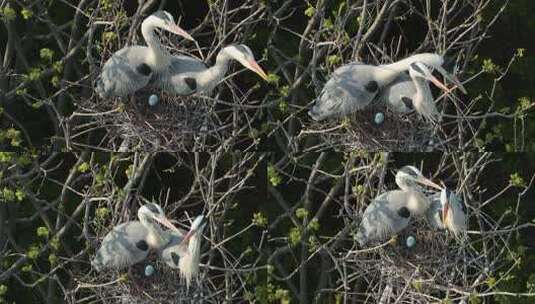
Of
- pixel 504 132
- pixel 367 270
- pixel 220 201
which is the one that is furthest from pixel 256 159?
pixel 504 132

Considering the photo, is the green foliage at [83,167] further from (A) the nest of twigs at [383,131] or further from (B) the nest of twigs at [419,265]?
(B) the nest of twigs at [419,265]

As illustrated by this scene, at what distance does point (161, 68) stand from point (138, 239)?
20.1 inches

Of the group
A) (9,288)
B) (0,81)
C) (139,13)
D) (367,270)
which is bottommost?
(9,288)

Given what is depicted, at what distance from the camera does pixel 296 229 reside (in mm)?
4988

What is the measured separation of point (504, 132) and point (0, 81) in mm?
1897

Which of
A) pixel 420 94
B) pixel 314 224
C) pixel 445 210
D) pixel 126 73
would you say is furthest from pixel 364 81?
pixel 314 224

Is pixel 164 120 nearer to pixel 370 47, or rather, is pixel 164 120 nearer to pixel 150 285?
pixel 150 285

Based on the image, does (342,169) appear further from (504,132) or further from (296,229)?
(504,132)

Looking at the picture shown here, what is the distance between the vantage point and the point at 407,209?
4.27 meters

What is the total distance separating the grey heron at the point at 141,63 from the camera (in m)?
4.11

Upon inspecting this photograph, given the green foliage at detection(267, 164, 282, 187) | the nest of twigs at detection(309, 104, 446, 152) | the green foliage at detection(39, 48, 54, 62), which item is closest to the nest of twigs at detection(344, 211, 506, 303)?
the nest of twigs at detection(309, 104, 446, 152)

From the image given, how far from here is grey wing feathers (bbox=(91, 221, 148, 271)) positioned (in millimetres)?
4191

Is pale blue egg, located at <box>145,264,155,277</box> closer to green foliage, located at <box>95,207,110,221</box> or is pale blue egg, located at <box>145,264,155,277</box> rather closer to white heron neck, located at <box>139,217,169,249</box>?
white heron neck, located at <box>139,217,169,249</box>

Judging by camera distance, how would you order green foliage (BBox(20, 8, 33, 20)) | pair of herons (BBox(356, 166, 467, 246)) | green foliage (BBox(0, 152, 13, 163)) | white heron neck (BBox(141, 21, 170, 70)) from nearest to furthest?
1. white heron neck (BBox(141, 21, 170, 70))
2. pair of herons (BBox(356, 166, 467, 246))
3. green foliage (BBox(0, 152, 13, 163))
4. green foliage (BBox(20, 8, 33, 20))
